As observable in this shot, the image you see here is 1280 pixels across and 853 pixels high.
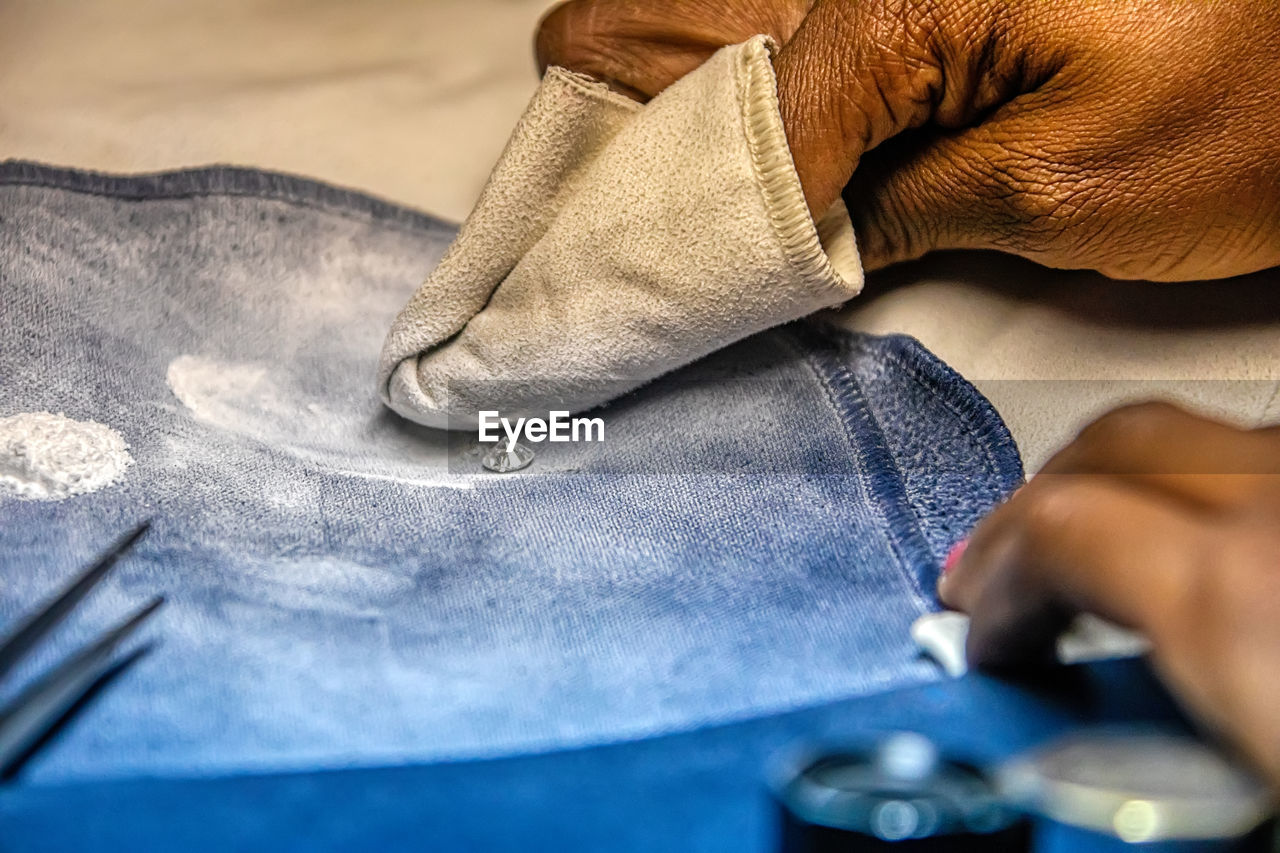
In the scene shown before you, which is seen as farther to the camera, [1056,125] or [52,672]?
[1056,125]

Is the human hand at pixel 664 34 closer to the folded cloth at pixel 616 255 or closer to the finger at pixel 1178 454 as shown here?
the folded cloth at pixel 616 255

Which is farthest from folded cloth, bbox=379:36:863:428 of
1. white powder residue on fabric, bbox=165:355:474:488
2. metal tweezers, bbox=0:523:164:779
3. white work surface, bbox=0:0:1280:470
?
metal tweezers, bbox=0:523:164:779

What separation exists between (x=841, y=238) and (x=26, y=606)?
0.54 metres

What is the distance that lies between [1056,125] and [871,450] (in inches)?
9.5

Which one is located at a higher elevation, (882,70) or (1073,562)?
(882,70)

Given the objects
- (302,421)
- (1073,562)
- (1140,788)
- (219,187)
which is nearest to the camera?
(1140,788)

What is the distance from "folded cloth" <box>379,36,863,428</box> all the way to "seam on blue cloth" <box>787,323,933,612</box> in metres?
0.08

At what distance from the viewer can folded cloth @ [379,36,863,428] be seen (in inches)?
27.4

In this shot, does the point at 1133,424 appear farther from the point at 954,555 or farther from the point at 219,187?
the point at 219,187

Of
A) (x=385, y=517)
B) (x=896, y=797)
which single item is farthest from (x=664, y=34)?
(x=896, y=797)

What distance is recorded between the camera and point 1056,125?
0.70 metres

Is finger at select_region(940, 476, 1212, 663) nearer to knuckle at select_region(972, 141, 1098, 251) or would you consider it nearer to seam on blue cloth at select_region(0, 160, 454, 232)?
knuckle at select_region(972, 141, 1098, 251)

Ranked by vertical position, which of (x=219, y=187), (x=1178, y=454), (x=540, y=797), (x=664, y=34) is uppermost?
(x=664, y=34)

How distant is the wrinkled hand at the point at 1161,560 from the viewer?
0.39m
